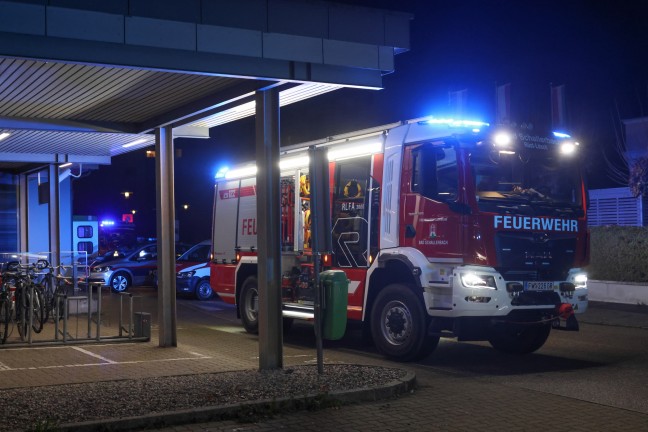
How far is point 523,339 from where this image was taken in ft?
39.2

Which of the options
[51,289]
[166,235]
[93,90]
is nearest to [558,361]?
[166,235]

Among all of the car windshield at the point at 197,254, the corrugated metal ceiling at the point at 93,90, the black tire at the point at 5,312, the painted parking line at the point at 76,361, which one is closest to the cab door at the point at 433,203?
the corrugated metal ceiling at the point at 93,90

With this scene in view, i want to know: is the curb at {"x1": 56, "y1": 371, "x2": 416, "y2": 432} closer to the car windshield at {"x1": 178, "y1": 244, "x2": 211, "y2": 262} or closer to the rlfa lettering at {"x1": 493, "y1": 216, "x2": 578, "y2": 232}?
the rlfa lettering at {"x1": 493, "y1": 216, "x2": 578, "y2": 232}

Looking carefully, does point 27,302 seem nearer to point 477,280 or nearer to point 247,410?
point 247,410

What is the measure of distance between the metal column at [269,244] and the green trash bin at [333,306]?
25.2 inches

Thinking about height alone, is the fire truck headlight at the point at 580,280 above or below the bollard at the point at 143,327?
above

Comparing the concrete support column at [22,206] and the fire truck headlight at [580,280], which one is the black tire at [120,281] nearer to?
the concrete support column at [22,206]

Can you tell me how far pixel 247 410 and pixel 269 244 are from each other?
8.95 ft

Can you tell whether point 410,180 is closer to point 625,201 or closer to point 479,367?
point 479,367

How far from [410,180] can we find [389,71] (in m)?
1.87

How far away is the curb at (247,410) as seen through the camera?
22.2 feet

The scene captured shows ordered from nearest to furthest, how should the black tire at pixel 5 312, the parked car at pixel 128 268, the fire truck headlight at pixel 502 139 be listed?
the fire truck headlight at pixel 502 139
the black tire at pixel 5 312
the parked car at pixel 128 268

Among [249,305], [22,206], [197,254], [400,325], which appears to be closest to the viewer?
[400,325]

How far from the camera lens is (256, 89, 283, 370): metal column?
963 cm
